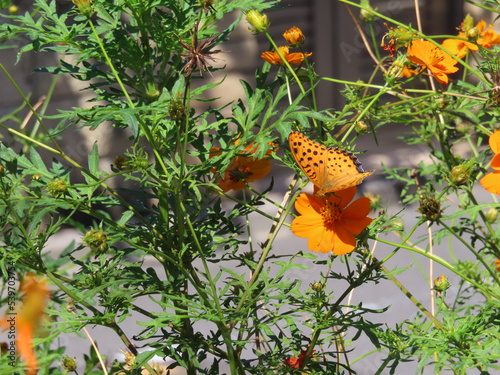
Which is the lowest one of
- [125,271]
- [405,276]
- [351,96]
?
[405,276]

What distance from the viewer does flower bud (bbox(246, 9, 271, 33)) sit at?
916 millimetres

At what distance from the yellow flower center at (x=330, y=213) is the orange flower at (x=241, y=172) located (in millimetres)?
103

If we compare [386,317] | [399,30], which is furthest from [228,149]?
[386,317]

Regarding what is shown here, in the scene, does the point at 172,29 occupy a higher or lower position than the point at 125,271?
higher

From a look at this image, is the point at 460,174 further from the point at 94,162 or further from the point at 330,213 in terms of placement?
the point at 94,162

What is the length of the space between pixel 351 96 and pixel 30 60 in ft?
6.70

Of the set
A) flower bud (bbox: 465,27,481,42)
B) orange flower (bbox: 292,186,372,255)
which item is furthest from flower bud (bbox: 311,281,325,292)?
flower bud (bbox: 465,27,481,42)

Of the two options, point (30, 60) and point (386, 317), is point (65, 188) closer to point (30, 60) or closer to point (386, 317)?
point (386, 317)

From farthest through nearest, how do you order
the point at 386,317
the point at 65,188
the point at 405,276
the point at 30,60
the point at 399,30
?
the point at 30,60 < the point at 405,276 < the point at 386,317 < the point at 399,30 < the point at 65,188

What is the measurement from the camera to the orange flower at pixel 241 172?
2.91 ft

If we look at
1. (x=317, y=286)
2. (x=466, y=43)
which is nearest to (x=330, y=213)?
(x=317, y=286)

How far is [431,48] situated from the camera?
956 mm

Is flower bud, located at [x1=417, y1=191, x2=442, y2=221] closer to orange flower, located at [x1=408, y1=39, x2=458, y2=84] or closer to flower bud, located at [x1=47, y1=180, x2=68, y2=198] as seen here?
orange flower, located at [x1=408, y1=39, x2=458, y2=84]

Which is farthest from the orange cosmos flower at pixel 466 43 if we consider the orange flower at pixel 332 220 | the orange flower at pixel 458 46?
the orange flower at pixel 332 220
